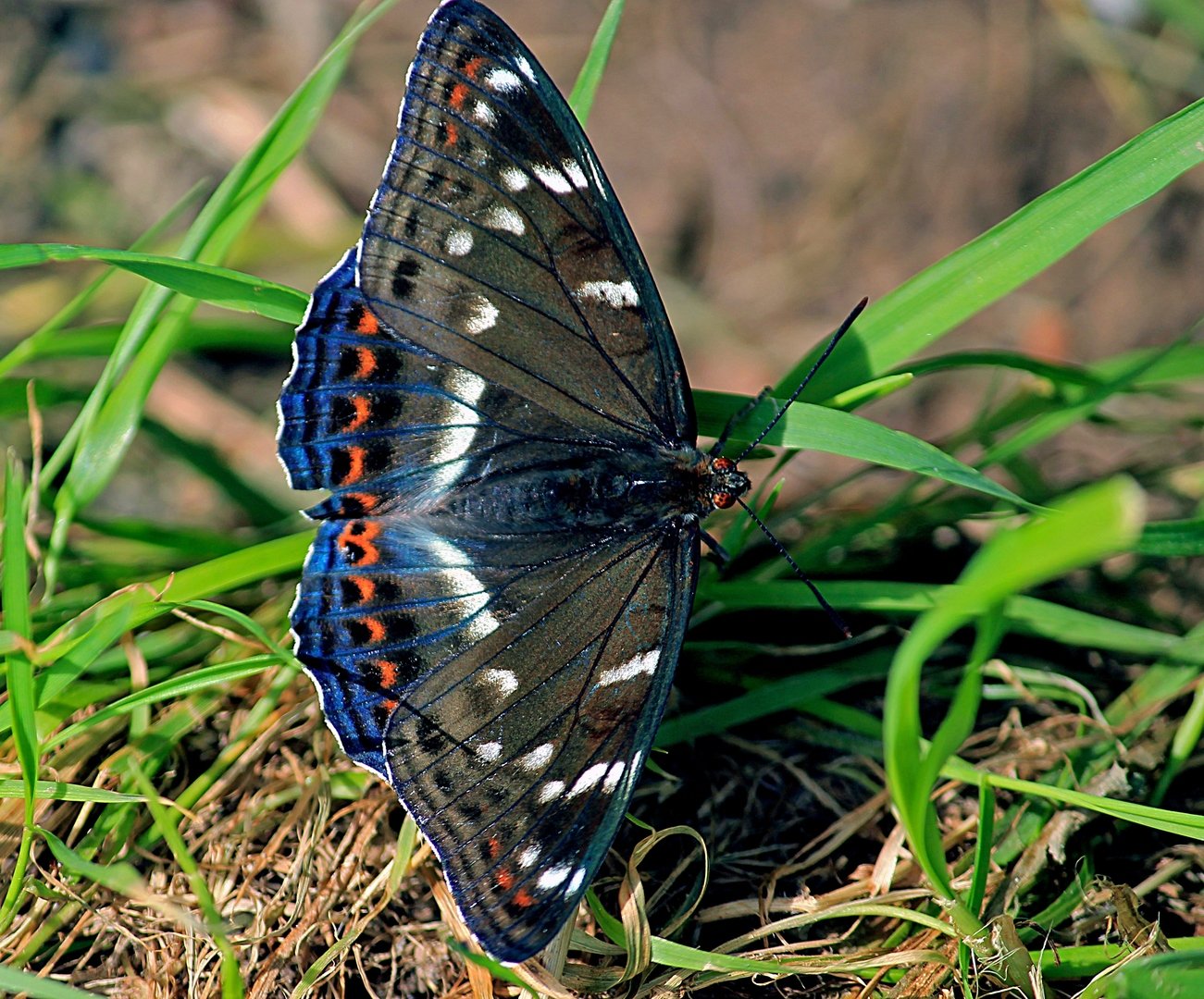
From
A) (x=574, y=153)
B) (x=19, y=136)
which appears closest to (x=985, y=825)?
(x=574, y=153)

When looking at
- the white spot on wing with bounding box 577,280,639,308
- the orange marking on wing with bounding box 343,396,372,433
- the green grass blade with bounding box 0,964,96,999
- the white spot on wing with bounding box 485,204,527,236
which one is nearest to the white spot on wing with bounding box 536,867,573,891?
the green grass blade with bounding box 0,964,96,999

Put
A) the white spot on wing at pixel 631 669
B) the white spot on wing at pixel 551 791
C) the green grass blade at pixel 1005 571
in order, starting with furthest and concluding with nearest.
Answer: the white spot on wing at pixel 631 669, the white spot on wing at pixel 551 791, the green grass blade at pixel 1005 571

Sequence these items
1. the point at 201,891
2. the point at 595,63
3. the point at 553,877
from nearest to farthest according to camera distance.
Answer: the point at 201,891 < the point at 553,877 < the point at 595,63

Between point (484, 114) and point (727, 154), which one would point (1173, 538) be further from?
point (727, 154)

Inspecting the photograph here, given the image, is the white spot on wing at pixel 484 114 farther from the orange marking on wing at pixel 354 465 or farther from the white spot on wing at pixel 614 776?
the white spot on wing at pixel 614 776

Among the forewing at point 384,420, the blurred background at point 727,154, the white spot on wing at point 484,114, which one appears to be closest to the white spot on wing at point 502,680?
the forewing at point 384,420

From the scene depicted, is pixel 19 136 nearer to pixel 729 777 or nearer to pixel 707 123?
pixel 707 123

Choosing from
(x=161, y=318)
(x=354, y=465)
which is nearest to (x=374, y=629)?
(x=354, y=465)
